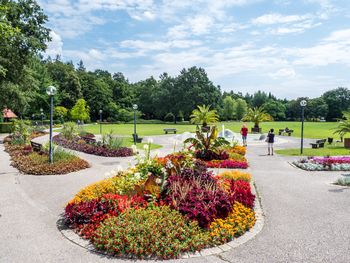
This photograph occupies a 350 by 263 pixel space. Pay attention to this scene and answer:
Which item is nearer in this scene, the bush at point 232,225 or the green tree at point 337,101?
the bush at point 232,225

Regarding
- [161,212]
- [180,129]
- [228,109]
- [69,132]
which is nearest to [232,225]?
[161,212]

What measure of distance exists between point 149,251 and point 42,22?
26.3 metres

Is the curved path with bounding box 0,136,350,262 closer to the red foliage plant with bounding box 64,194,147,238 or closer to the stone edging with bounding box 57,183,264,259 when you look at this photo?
the stone edging with bounding box 57,183,264,259

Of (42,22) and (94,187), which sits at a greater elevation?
(42,22)

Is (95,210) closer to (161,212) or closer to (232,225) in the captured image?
(161,212)

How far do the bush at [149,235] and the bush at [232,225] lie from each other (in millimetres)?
267

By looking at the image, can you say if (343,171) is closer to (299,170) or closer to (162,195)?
(299,170)

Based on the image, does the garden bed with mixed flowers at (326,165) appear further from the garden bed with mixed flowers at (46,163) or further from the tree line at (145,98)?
the tree line at (145,98)

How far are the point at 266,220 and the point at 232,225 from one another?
3.88 feet

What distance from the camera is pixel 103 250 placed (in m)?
5.10

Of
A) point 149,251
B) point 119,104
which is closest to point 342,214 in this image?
point 149,251

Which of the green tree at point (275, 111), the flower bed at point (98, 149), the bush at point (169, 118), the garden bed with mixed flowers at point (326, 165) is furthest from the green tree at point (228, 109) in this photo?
the garden bed with mixed flowers at point (326, 165)

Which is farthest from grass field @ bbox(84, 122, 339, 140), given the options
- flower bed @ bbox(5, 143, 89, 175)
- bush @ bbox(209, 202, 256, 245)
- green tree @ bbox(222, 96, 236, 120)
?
green tree @ bbox(222, 96, 236, 120)

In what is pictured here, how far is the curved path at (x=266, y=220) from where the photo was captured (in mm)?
4938
